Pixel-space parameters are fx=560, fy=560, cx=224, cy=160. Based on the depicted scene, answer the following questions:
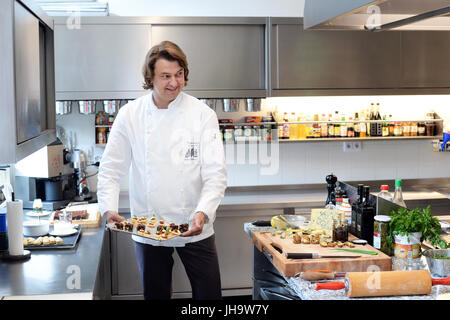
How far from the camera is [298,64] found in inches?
173

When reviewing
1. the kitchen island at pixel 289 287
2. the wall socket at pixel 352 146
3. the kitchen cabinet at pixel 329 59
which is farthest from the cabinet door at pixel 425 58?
the kitchen island at pixel 289 287

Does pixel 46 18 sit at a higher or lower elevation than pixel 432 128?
higher

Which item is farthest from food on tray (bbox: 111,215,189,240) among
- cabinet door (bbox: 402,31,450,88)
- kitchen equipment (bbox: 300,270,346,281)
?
cabinet door (bbox: 402,31,450,88)

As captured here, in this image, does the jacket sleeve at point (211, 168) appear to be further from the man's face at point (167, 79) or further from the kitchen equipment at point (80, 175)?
the kitchen equipment at point (80, 175)

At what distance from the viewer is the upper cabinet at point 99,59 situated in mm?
4254

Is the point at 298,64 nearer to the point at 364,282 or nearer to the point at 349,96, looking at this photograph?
the point at 349,96

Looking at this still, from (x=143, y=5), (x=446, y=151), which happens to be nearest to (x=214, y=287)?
(x=143, y=5)

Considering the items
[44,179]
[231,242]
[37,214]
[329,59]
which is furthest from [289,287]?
[329,59]

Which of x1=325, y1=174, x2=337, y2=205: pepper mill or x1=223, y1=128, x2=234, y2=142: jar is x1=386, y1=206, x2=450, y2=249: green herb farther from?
x1=223, y1=128, x2=234, y2=142: jar

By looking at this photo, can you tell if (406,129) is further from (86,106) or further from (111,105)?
(86,106)

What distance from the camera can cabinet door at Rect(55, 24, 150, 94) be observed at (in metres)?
4.25

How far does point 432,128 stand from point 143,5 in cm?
267

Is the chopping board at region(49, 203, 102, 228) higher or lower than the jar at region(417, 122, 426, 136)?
lower

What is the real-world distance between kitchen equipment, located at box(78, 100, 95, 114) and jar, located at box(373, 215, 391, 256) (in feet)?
9.01
